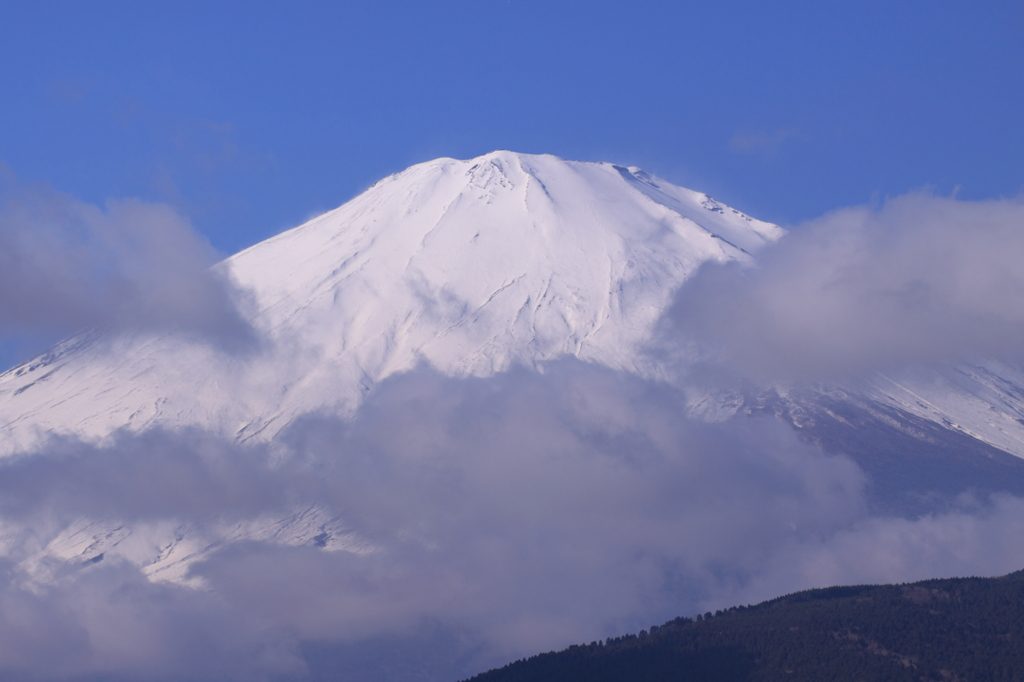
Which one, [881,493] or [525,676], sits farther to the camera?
[881,493]

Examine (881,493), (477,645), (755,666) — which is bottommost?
(755,666)

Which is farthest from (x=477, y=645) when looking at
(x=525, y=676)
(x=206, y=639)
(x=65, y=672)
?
(x=525, y=676)

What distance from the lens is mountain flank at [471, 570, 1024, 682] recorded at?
3893 inches

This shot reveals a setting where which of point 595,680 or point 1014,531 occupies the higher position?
point 1014,531

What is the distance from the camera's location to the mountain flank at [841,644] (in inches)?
3893

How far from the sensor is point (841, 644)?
10125 cm

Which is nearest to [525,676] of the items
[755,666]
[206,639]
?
[755,666]

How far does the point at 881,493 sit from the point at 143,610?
343 feet

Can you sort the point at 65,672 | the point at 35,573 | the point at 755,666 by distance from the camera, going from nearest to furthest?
1. the point at 755,666
2. the point at 65,672
3. the point at 35,573

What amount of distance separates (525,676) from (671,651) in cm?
1190

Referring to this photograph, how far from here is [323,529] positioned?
635ft

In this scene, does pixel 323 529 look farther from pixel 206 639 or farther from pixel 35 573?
pixel 35 573

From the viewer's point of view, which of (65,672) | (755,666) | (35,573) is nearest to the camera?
(755,666)

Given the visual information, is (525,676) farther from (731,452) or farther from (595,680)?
(731,452)
